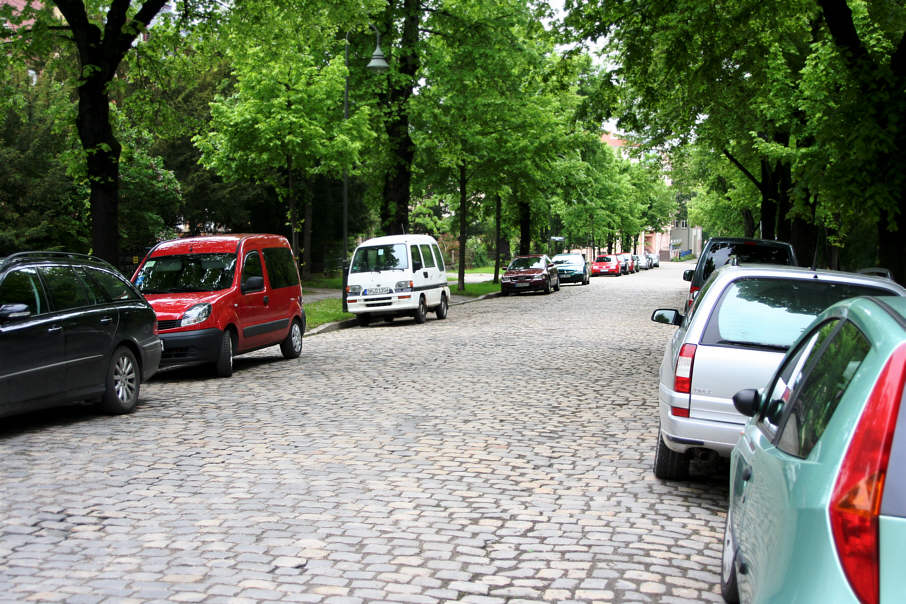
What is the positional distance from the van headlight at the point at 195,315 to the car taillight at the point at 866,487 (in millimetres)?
11160

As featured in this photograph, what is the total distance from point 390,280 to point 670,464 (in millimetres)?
15817

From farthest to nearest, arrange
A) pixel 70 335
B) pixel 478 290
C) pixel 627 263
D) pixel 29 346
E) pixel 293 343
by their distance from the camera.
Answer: pixel 627 263 < pixel 478 290 < pixel 293 343 < pixel 70 335 < pixel 29 346

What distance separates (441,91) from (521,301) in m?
7.75

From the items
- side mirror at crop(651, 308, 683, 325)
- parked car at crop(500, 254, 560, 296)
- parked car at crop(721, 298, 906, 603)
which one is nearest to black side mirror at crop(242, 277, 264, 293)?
side mirror at crop(651, 308, 683, 325)

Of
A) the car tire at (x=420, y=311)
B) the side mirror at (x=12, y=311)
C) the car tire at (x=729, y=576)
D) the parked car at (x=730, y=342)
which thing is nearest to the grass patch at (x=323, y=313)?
the car tire at (x=420, y=311)

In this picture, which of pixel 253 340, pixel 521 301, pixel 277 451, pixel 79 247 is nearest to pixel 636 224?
pixel 521 301

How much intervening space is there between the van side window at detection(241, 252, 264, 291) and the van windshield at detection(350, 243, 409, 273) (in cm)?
810

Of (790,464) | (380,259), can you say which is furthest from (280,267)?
(790,464)

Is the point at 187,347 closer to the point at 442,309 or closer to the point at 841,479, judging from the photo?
the point at 841,479

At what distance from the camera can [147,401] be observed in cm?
1088

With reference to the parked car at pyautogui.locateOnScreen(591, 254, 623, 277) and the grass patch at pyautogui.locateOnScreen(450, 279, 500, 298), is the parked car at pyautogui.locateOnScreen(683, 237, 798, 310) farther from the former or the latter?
the parked car at pyautogui.locateOnScreen(591, 254, 623, 277)

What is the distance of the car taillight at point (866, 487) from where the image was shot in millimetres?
2111

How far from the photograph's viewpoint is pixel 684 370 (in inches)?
247

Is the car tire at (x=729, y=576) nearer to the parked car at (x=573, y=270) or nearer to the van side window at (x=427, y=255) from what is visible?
the van side window at (x=427, y=255)
